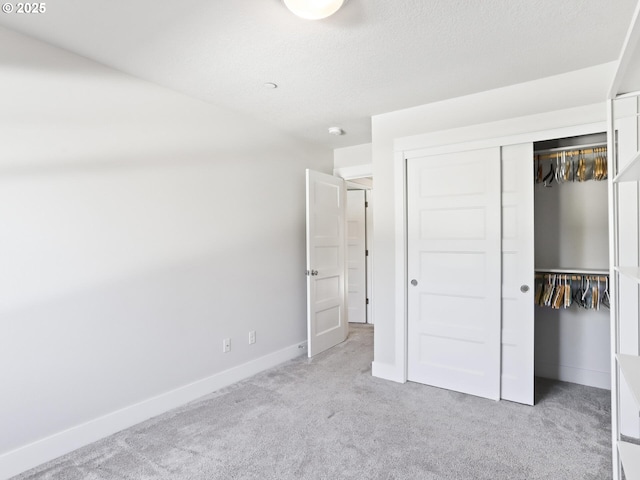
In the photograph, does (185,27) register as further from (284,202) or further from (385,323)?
(385,323)

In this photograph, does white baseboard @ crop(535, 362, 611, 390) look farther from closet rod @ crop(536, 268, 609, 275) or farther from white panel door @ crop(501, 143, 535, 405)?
closet rod @ crop(536, 268, 609, 275)

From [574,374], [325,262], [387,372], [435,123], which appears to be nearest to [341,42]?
[435,123]

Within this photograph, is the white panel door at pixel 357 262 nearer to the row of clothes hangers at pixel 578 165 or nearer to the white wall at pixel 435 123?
the white wall at pixel 435 123

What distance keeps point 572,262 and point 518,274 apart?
77 centimetres

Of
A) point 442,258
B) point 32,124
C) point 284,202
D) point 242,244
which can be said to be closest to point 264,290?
point 242,244

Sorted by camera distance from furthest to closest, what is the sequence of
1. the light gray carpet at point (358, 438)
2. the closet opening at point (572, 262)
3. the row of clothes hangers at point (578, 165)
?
the closet opening at point (572, 262) → the row of clothes hangers at point (578, 165) → the light gray carpet at point (358, 438)

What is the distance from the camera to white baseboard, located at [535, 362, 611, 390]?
9.65ft

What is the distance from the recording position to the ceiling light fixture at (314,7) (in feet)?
5.45

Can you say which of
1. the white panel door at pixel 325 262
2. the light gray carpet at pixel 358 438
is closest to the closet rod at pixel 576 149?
the light gray carpet at pixel 358 438

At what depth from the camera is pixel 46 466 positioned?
1979 mm

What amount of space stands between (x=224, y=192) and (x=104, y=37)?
1.36m

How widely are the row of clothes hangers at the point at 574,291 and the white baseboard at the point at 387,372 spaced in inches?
52.1

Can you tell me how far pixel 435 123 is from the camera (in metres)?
2.99

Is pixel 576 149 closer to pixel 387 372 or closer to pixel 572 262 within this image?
pixel 572 262
